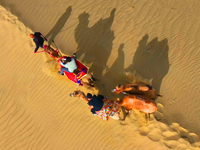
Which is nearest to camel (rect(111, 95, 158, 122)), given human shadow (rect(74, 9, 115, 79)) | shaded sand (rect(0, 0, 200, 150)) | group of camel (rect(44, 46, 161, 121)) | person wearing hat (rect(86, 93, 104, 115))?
group of camel (rect(44, 46, 161, 121))

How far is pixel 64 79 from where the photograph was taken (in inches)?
225

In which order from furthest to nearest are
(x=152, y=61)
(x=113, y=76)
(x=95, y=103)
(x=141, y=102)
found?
(x=152, y=61)
(x=113, y=76)
(x=141, y=102)
(x=95, y=103)

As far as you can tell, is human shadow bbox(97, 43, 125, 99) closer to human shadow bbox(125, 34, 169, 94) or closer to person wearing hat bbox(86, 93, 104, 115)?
human shadow bbox(125, 34, 169, 94)

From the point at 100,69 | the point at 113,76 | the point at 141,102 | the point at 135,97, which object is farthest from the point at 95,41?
the point at 141,102

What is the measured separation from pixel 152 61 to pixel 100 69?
6.93 feet

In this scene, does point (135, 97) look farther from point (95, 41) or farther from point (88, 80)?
point (95, 41)

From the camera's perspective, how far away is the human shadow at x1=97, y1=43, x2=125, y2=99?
544 centimetres

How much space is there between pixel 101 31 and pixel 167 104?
12.8 ft

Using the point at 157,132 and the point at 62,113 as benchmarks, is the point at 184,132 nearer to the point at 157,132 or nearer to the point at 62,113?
the point at 157,132

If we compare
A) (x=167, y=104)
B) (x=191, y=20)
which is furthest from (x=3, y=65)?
(x=191, y=20)

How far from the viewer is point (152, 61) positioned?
5902 millimetres

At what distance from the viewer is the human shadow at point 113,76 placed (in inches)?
214

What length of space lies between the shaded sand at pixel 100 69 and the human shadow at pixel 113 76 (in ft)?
0.12

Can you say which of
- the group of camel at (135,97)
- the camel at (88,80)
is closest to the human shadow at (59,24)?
the group of camel at (135,97)
